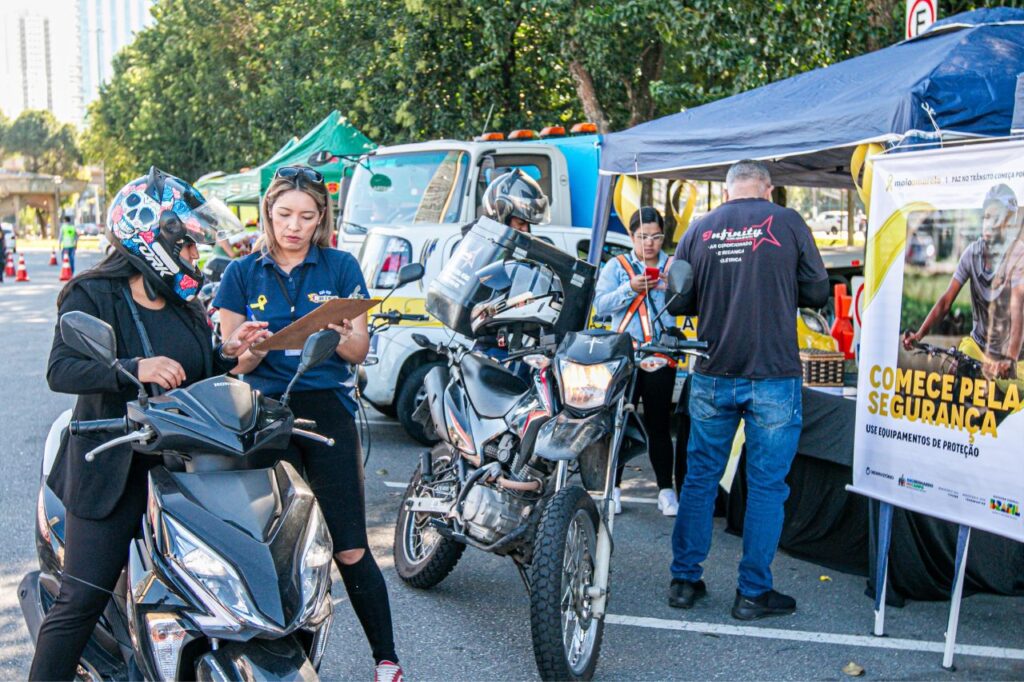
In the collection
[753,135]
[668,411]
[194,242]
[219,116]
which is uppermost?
[219,116]

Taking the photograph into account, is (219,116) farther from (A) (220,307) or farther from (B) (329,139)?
(A) (220,307)

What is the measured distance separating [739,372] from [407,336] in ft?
13.2

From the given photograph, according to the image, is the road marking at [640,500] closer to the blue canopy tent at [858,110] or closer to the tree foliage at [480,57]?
the blue canopy tent at [858,110]

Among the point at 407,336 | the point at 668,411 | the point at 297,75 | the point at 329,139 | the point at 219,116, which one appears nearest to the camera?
the point at 668,411

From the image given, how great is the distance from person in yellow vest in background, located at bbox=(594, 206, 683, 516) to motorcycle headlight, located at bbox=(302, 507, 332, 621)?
365 centimetres

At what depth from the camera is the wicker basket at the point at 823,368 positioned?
5.69 m

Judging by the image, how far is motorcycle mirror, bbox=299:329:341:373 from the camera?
2.92 meters

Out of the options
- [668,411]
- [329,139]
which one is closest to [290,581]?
[668,411]

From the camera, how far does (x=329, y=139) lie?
52.8ft

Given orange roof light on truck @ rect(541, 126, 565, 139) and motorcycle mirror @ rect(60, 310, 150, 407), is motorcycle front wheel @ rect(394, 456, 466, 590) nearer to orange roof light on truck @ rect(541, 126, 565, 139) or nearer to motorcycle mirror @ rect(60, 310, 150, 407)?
motorcycle mirror @ rect(60, 310, 150, 407)

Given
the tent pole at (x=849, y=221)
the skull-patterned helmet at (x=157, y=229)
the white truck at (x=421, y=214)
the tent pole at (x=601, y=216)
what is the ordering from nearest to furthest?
the skull-patterned helmet at (x=157, y=229), the tent pole at (x=601, y=216), the white truck at (x=421, y=214), the tent pole at (x=849, y=221)

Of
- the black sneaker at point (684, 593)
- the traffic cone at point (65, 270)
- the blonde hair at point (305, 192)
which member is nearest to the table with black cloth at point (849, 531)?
the black sneaker at point (684, 593)

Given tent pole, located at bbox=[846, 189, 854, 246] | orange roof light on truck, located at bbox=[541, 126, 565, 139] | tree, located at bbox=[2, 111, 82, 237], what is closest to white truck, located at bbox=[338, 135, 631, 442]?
orange roof light on truck, located at bbox=[541, 126, 565, 139]

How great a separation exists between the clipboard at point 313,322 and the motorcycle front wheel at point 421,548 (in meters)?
1.76
